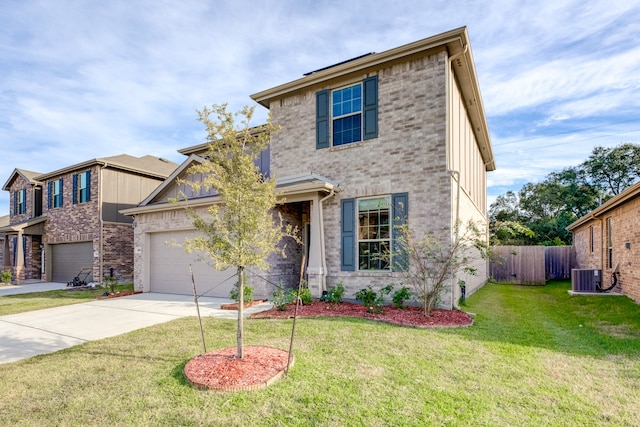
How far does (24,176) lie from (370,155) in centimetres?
2312

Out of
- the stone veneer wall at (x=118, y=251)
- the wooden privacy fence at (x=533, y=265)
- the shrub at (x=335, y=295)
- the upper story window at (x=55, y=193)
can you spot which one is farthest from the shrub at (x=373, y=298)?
the upper story window at (x=55, y=193)

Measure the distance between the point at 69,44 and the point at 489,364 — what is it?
38.3 feet

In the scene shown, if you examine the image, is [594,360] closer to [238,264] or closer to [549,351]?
[549,351]

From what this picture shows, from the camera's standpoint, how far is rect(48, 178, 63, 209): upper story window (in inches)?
768

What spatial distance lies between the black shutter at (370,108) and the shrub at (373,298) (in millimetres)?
4075

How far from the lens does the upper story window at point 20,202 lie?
71.3 feet

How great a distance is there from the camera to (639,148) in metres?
26.7

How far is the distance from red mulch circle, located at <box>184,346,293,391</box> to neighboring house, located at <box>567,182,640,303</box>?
9009 millimetres

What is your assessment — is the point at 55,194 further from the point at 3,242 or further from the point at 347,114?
the point at 347,114

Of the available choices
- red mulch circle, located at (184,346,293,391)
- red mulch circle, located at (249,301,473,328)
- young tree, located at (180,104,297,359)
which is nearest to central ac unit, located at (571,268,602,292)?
red mulch circle, located at (249,301,473,328)

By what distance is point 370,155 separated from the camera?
30.6 feet

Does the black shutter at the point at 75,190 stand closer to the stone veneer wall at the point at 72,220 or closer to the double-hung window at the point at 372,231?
the stone veneer wall at the point at 72,220

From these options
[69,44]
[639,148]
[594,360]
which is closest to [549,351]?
[594,360]

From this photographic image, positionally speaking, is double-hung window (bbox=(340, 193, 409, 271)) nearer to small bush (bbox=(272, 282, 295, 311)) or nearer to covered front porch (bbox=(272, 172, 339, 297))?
covered front porch (bbox=(272, 172, 339, 297))
